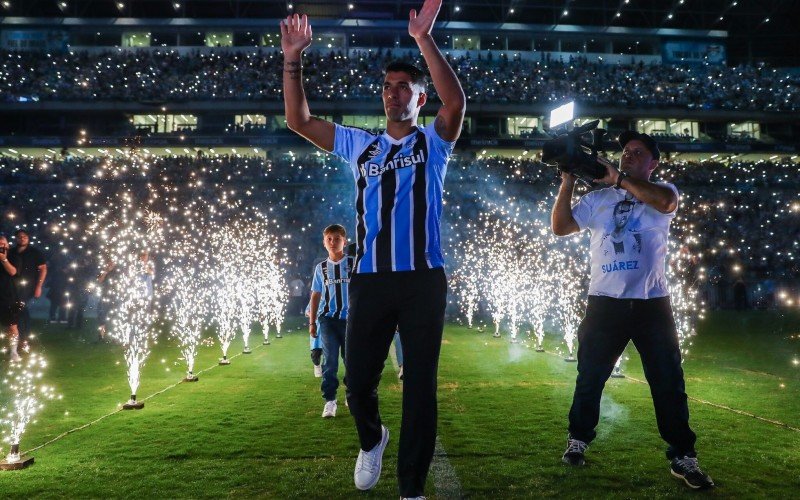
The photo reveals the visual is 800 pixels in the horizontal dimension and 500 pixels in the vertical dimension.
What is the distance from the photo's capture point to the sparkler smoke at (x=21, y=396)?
4332 millimetres

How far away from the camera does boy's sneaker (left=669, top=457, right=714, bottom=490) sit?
3363mm

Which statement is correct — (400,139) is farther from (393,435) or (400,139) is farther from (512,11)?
(512,11)

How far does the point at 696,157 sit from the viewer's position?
138 feet

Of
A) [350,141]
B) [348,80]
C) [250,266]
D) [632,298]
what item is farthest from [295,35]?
[348,80]

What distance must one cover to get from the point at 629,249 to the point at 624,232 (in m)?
0.12

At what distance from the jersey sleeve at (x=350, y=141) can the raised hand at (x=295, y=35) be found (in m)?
0.43

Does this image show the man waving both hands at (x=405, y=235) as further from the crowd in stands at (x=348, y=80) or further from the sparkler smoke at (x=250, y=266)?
the crowd in stands at (x=348, y=80)

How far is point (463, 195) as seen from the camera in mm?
26547

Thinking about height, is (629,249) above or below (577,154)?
below

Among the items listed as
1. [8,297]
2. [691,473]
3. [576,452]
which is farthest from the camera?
[8,297]

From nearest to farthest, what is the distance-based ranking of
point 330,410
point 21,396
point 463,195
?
point 330,410, point 21,396, point 463,195

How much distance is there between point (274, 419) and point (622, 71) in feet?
140

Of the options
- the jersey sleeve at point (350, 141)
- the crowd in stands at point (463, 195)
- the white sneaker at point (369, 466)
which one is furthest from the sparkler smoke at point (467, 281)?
the jersey sleeve at point (350, 141)

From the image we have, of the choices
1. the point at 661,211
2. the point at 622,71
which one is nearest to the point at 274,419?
the point at 661,211
